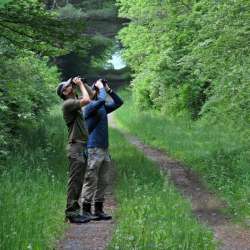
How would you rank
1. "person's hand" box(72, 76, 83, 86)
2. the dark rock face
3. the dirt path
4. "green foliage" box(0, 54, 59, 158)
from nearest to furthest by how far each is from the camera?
the dirt path
"person's hand" box(72, 76, 83, 86)
"green foliage" box(0, 54, 59, 158)
the dark rock face

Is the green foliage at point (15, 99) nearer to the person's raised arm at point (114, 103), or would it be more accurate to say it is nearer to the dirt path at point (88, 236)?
the person's raised arm at point (114, 103)

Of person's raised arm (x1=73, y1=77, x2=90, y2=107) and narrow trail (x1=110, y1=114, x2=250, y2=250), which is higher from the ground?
person's raised arm (x1=73, y1=77, x2=90, y2=107)

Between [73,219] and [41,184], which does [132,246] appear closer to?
[73,219]

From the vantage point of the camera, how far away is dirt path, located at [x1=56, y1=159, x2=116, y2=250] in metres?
7.12

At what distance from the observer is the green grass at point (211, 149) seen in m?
11.3

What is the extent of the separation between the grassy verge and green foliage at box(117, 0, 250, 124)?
14.2 ft

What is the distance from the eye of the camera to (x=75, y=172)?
8.54 meters

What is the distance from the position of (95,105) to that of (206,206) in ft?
11.0

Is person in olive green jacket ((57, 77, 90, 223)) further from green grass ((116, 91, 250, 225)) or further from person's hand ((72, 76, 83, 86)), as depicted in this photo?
green grass ((116, 91, 250, 225))

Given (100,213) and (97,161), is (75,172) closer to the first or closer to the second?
(97,161)

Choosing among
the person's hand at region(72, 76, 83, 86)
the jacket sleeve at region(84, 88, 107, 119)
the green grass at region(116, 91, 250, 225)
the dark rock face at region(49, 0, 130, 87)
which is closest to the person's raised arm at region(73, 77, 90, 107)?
the person's hand at region(72, 76, 83, 86)

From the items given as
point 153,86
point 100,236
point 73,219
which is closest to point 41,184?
point 73,219

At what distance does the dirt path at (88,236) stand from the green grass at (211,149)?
8.84 ft

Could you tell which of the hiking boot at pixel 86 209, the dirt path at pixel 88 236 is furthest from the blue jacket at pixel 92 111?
the dirt path at pixel 88 236
